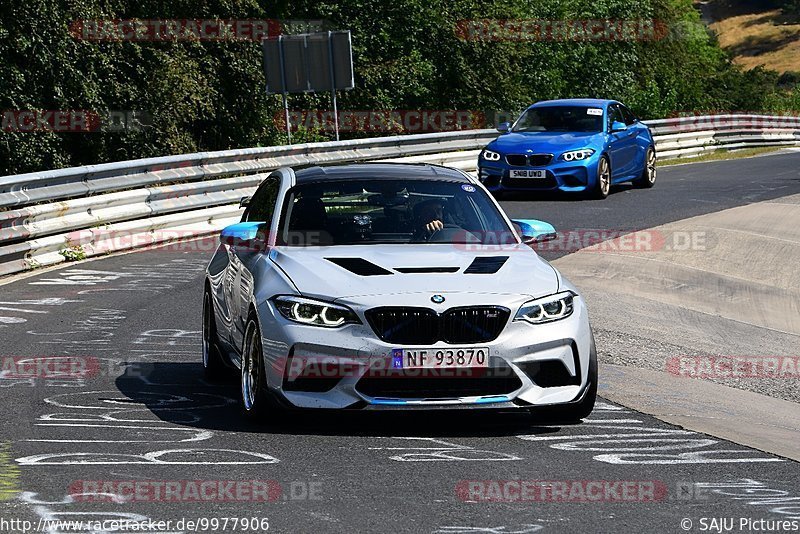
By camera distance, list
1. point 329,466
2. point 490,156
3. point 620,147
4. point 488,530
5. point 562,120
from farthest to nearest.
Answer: point 620,147, point 562,120, point 490,156, point 329,466, point 488,530

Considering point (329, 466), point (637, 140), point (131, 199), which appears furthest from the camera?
point (637, 140)

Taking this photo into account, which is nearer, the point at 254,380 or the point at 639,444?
the point at 639,444

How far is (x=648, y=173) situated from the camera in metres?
25.9

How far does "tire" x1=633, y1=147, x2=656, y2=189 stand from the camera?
25781mm

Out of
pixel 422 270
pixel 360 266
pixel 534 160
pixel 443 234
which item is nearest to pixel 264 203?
pixel 443 234

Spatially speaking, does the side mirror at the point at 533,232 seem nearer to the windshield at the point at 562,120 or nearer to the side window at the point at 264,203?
the side window at the point at 264,203

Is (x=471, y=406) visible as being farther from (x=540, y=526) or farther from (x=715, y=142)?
(x=715, y=142)

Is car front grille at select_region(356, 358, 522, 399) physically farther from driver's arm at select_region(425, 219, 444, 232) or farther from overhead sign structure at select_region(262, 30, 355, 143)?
overhead sign structure at select_region(262, 30, 355, 143)

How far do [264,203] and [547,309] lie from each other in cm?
247

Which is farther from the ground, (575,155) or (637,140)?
(575,155)

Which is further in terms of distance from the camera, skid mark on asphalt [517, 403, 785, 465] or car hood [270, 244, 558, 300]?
car hood [270, 244, 558, 300]

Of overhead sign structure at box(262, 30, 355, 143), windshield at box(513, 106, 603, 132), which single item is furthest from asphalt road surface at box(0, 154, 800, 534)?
overhead sign structure at box(262, 30, 355, 143)

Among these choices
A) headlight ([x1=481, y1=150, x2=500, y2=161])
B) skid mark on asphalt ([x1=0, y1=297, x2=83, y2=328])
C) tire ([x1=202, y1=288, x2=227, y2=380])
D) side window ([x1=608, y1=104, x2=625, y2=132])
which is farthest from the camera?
side window ([x1=608, y1=104, x2=625, y2=132])

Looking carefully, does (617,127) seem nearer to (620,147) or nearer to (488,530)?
(620,147)
